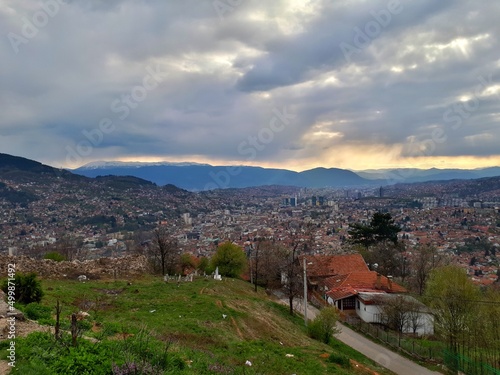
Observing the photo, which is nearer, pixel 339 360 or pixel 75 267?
pixel 339 360

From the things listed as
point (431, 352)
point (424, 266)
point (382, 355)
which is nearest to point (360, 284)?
point (424, 266)

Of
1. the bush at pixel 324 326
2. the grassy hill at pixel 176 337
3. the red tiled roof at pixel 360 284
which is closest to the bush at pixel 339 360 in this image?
the grassy hill at pixel 176 337

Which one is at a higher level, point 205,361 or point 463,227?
point 205,361

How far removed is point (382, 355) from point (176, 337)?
51.5 feet

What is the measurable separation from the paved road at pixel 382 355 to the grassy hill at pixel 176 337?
1.69 meters

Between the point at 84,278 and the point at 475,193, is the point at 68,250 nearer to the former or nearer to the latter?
the point at 84,278

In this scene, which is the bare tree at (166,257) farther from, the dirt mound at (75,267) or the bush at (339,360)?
the bush at (339,360)

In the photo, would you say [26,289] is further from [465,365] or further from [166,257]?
[166,257]

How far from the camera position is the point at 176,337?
36.6 feet

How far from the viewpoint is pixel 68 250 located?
151ft

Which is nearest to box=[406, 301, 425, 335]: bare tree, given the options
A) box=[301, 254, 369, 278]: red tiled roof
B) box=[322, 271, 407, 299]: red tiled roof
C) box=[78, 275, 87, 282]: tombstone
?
box=[322, 271, 407, 299]: red tiled roof

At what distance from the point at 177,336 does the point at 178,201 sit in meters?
149

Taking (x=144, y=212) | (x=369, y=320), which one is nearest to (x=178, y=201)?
(x=144, y=212)

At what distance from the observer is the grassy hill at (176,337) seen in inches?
247
